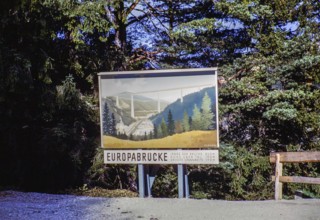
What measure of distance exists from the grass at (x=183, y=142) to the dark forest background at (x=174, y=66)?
3.44 metres

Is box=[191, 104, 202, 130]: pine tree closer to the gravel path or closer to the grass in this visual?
the grass

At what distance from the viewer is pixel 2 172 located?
42.7 ft

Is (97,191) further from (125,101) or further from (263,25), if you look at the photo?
(263,25)

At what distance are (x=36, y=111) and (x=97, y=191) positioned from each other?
3.12m

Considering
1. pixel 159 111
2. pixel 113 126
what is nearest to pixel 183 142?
pixel 159 111

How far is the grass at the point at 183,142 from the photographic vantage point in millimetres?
8898

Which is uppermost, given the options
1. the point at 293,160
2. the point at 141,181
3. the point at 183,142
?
the point at 183,142

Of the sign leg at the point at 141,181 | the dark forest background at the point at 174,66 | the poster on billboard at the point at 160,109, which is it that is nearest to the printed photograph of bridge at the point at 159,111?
the poster on billboard at the point at 160,109

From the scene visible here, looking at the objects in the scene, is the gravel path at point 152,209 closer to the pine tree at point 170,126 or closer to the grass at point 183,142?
the grass at point 183,142

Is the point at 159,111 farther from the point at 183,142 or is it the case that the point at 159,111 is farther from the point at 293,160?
the point at 293,160

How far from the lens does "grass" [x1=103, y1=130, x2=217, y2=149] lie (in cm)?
890

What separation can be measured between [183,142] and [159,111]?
94 cm

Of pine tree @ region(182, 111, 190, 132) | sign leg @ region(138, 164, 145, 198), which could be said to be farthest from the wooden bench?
sign leg @ region(138, 164, 145, 198)

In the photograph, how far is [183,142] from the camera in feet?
29.5
